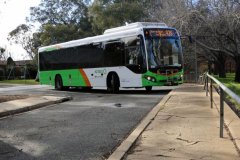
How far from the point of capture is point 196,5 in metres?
33.7

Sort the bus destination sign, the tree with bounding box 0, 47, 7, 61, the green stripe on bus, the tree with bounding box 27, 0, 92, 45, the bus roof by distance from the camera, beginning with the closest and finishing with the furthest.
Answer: the bus destination sign, the bus roof, the green stripe on bus, the tree with bounding box 27, 0, 92, 45, the tree with bounding box 0, 47, 7, 61

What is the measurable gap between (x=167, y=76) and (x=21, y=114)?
9.42 metres

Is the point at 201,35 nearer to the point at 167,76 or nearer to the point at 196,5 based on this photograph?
the point at 196,5

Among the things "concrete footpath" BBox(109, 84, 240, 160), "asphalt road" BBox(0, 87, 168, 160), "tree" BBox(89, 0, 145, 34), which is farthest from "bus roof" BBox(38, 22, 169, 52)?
"tree" BBox(89, 0, 145, 34)

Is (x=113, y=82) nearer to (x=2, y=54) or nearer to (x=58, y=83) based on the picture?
(x=58, y=83)

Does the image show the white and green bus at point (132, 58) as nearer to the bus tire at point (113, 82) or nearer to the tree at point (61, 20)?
the bus tire at point (113, 82)

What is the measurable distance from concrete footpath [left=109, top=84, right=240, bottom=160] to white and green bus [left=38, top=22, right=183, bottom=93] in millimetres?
8916

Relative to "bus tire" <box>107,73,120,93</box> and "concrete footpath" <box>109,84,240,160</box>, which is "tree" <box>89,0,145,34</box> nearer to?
"bus tire" <box>107,73,120,93</box>

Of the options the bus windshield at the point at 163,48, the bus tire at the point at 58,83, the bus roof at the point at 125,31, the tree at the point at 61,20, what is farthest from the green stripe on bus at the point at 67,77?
the tree at the point at 61,20

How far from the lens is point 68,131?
10.4m

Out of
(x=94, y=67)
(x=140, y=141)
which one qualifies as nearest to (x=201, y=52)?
(x=94, y=67)

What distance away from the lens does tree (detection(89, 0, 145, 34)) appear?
4794 cm

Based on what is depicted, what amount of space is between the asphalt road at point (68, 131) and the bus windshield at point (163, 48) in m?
6.27

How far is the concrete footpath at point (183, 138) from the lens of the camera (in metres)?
7.35
